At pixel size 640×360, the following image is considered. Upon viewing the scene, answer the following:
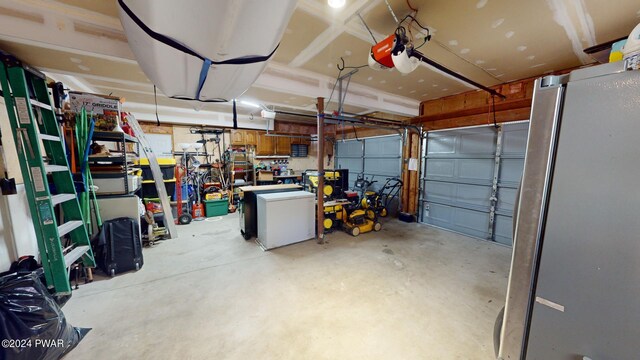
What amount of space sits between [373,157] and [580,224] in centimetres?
560

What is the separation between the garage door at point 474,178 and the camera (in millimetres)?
3721

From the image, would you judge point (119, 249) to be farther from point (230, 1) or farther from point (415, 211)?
point (415, 211)

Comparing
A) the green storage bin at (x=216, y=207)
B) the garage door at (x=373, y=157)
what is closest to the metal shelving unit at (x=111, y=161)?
the green storage bin at (x=216, y=207)

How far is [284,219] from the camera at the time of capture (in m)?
3.42

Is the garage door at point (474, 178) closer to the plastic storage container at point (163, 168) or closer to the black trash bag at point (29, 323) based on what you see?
the black trash bag at point (29, 323)

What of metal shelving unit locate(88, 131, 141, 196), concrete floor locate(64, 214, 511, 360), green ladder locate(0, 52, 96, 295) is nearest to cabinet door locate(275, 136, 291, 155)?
concrete floor locate(64, 214, 511, 360)

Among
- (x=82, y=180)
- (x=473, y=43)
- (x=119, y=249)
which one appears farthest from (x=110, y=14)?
(x=473, y=43)

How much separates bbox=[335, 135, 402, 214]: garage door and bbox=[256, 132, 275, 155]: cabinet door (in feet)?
7.53

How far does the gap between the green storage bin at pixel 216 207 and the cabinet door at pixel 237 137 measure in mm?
1863

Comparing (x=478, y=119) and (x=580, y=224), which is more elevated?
(x=478, y=119)

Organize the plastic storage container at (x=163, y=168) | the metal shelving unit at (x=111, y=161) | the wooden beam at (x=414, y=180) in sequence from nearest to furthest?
the metal shelving unit at (x=111, y=161), the plastic storage container at (x=163, y=168), the wooden beam at (x=414, y=180)

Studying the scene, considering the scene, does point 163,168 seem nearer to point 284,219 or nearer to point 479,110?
point 284,219

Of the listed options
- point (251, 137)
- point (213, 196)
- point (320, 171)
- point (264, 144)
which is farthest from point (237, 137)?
point (320, 171)

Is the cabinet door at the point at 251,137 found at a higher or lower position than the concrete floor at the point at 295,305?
higher
